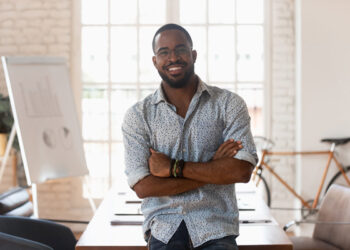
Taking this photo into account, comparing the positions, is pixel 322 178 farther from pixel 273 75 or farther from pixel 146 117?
pixel 146 117

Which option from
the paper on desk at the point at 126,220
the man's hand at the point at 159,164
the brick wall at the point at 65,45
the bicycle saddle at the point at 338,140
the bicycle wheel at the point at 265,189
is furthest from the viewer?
the brick wall at the point at 65,45

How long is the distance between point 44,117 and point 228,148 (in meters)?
2.39

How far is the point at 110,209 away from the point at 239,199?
803 mm

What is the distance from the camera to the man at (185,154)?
1.81m

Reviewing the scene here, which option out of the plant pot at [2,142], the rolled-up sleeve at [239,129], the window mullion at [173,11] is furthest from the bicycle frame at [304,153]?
the rolled-up sleeve at [239,129]

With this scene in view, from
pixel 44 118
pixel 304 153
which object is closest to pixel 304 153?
pixel 304 153

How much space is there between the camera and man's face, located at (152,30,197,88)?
6.40ft

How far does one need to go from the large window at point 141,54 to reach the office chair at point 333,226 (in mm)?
2303

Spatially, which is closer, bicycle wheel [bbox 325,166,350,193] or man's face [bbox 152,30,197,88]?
man's face [bbox 152,30,197,88]

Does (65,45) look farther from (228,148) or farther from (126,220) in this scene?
(228,148)

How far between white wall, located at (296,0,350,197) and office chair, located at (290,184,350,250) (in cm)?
198

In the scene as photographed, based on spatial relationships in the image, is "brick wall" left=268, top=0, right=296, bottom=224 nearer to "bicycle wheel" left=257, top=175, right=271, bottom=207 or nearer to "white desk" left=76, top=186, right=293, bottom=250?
"bicycle wheel" left=257, top=175, right=271, bottom=207

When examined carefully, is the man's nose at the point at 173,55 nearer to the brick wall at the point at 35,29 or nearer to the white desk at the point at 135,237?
the white desk at the point at 135,237

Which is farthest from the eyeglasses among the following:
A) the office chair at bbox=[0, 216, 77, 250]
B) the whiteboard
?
the whiteboard
